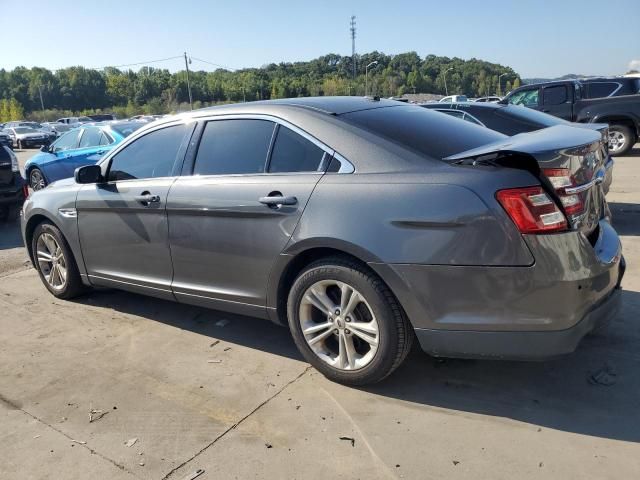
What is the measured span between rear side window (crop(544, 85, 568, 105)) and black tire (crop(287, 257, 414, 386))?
11.7m

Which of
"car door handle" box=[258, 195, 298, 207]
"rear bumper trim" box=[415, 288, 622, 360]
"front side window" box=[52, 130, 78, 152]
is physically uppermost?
"car door handle" box=[258, 195, 298, 207]

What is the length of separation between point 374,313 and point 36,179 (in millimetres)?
11581

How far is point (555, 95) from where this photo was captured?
42.1ft

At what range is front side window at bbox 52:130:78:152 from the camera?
11109 mm

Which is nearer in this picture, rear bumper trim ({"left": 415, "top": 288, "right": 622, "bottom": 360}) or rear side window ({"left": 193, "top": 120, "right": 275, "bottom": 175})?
rear bumper trim ({"left": 415, "top": 288, "right": 622, "bottom": 360})

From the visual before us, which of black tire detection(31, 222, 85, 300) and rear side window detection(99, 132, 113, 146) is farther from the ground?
rear side window detection(99, 132, 113, 146)

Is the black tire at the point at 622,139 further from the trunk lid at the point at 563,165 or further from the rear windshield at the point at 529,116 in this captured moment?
the trunk lid at the point at 563,165

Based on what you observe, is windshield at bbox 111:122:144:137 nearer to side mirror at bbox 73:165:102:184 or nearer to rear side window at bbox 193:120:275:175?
side mirror at bbox 73:165:102:184

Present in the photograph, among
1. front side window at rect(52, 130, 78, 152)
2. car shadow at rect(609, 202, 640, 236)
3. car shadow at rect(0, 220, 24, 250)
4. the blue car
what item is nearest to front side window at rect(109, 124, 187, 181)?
car shadow at rect(0, 220, 24, 250)

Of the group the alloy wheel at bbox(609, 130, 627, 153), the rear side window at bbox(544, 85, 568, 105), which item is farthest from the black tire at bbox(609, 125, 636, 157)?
the rear side window at bbox(544, 85, 568, 105)

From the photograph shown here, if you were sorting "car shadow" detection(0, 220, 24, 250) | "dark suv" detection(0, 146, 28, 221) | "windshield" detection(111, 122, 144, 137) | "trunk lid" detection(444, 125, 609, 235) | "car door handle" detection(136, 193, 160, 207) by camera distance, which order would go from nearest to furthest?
"trunk lid" detection(444, 125, 609, 235), "car door handle" detection(136, 193, 160, 207), "car shadow" detection(0, 220, 24, 250), "dark suv" detection(0, 146, 28, 221), "windshield" detection(111, 122, 144, 137)

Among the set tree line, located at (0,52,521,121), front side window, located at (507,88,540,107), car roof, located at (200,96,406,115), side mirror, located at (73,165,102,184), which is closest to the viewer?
car roof, located at (200,96,406,115)

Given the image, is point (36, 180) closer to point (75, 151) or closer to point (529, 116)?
point (75, 151)

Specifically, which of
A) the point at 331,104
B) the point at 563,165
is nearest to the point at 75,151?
the point at 331,104
